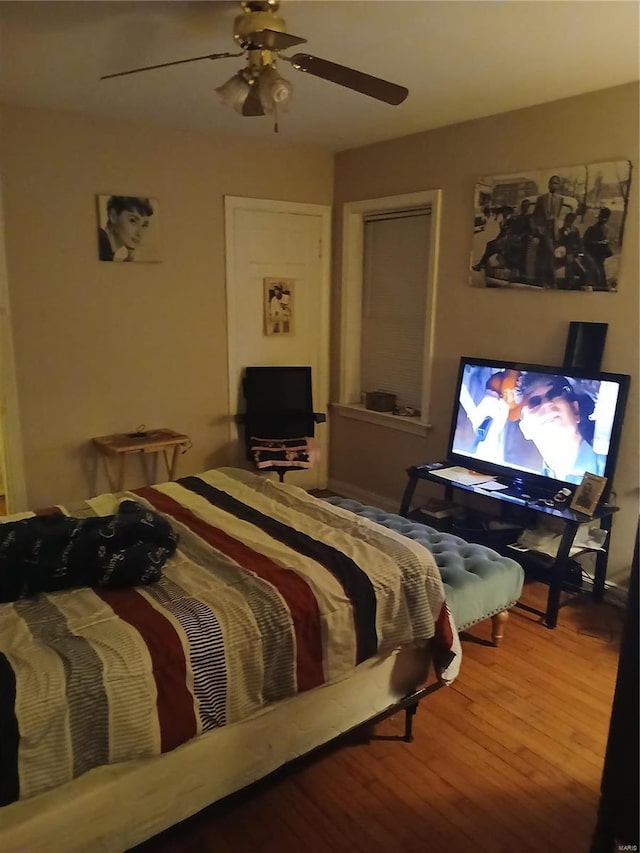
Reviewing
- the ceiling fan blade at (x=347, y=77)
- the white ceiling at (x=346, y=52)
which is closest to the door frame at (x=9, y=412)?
the white ceiling at (x=346, y=52)

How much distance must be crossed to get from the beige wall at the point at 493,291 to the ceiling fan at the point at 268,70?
1301mm

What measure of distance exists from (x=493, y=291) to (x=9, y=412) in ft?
9.40

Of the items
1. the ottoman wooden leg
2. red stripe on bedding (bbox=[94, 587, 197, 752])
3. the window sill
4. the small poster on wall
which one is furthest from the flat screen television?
red stripe on bedding (bbox=[94, 587, 197, 752])

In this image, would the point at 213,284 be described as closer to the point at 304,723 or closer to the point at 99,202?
the point at 99,202

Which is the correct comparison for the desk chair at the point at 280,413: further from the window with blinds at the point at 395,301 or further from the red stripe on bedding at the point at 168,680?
the red stripe on bedding at the point at 168,680

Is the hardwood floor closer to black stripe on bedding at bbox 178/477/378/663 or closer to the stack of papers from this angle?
black stripe on bedding at bbox 178/477/378/663

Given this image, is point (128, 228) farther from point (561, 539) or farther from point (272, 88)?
point (561, 539)

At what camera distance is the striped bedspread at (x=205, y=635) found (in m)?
1.50

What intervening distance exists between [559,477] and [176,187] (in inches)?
113

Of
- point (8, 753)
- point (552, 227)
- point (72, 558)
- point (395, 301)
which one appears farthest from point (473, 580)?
point (395, 301)

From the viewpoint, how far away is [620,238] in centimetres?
305

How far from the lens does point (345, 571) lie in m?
2.07

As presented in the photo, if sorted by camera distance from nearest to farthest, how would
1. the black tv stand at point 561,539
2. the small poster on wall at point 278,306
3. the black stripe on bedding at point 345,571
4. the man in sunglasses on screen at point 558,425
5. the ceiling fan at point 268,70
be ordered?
the black stripe on bedding at point 345,571, the ceiling fan at point 268,70, the black tv stand at point 561,539, the man in sunglasses on screen at point 558,425, the small poster on wall at point 278,306

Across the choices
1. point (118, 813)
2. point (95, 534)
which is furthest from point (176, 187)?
point (118, 813)
